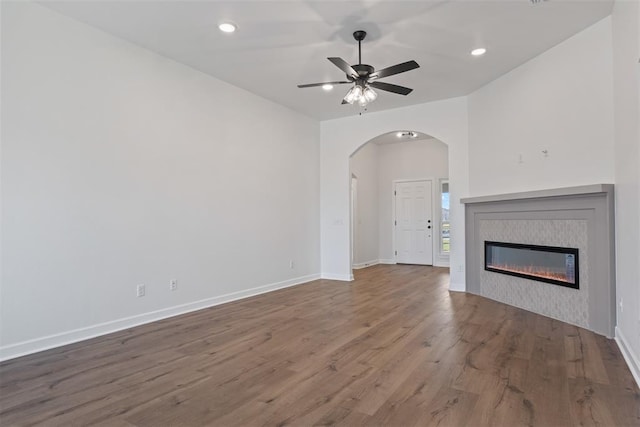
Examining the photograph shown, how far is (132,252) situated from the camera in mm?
3748

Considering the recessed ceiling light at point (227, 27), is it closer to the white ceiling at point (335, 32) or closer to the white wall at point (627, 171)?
the white ceiling at point (335, 32)

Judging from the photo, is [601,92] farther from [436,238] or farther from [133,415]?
[436,238]

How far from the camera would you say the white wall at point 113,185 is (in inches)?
117

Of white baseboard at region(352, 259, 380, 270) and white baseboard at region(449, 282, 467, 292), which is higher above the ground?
white baseboard at region(449, 282, 467, 292)

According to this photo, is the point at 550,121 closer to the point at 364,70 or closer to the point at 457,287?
the point at 364,70

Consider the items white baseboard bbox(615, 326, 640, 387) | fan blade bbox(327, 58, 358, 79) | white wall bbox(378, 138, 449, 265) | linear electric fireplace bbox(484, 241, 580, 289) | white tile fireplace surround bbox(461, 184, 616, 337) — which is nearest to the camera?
white baseboard bbox(615, 326, 640, 387)

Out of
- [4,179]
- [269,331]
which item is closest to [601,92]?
[269,331]

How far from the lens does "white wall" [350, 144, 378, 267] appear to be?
8.40 metres

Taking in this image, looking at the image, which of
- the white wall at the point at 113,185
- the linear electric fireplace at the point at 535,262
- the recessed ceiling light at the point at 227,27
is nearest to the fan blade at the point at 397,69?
the recessed ceiling light at the point at 227,27

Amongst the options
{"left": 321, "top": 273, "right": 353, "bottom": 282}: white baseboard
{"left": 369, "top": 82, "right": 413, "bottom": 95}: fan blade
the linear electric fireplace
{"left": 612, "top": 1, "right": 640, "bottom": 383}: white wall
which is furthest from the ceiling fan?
{"left": 321, "top": 273, "right": 353, "bottom": 282}: white baseboard

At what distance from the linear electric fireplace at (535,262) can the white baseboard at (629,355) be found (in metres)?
0.72

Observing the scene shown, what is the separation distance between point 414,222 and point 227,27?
6.63m

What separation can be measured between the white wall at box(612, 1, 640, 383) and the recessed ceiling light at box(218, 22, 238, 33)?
10.7 feet

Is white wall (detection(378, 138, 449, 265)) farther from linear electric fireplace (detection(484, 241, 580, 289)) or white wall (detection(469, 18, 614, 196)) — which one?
linear electric fireplace (detection(484, 241, 580, 289))
